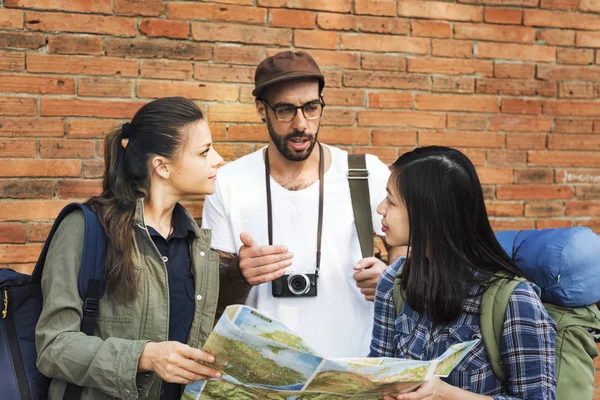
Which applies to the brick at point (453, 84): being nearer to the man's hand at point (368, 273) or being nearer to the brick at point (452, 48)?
the brick at point (452, 48)

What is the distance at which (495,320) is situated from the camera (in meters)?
1.84

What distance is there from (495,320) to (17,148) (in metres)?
2.20

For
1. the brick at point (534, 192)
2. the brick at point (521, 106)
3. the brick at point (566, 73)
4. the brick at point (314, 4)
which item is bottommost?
the brick at point (534, 192)

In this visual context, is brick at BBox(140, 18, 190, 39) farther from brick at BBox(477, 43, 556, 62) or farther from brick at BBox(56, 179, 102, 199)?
brick at BBox(477, 43, 556, 62)

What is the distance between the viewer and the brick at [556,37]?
146 inches

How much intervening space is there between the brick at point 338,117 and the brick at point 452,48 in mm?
550

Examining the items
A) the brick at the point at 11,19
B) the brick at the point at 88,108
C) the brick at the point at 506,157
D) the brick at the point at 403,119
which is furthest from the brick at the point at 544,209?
the brick at the point at 11,19

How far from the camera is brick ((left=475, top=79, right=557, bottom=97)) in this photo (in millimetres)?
3631

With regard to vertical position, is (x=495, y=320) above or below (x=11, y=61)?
below

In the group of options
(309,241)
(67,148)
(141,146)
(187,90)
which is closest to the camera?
(141,146)

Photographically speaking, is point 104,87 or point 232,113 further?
point 232,113

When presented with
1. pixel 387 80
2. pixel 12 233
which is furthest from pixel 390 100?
pixel 12 233

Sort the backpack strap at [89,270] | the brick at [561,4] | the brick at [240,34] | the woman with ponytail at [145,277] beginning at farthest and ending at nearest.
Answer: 1. the brick at [561,4]
2. the brick at [240,34]
3. the backpack strap at [89,270]
4. the woman with ponytail at [145,277]

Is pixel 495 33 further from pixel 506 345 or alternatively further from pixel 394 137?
pixel 506 345
